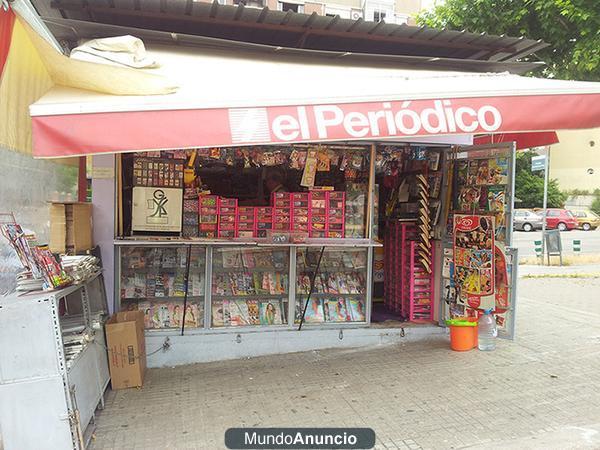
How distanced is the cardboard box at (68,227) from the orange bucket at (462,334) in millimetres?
3873

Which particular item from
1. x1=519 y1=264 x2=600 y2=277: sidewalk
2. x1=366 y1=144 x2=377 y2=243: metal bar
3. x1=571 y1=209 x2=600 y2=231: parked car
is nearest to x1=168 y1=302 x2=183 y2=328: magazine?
x1=366 y1=144 x2=377 y2=243: metal bar

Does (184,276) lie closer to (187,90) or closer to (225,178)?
(225,178)

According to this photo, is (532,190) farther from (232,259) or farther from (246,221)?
(232,259)

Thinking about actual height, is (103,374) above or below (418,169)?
below

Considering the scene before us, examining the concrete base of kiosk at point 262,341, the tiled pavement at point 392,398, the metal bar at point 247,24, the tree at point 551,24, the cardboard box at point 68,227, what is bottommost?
the tiled pavement at point 392,398

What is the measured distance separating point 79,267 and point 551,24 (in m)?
6.61

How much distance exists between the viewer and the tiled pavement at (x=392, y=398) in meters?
3.47

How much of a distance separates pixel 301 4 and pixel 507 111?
2009cm

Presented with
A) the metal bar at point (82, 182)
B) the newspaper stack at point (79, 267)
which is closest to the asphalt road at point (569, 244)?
the metal bar at point (82, 182)

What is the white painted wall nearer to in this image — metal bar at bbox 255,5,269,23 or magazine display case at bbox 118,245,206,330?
magazine display case at bbox 118,245,206,330

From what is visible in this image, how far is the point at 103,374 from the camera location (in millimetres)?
3992

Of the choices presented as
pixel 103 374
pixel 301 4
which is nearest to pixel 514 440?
pixel 103 374

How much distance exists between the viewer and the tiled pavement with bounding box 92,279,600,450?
11.4 ft

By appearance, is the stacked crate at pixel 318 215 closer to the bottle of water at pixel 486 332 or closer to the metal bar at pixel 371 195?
the metal bar at pixel 371 195
